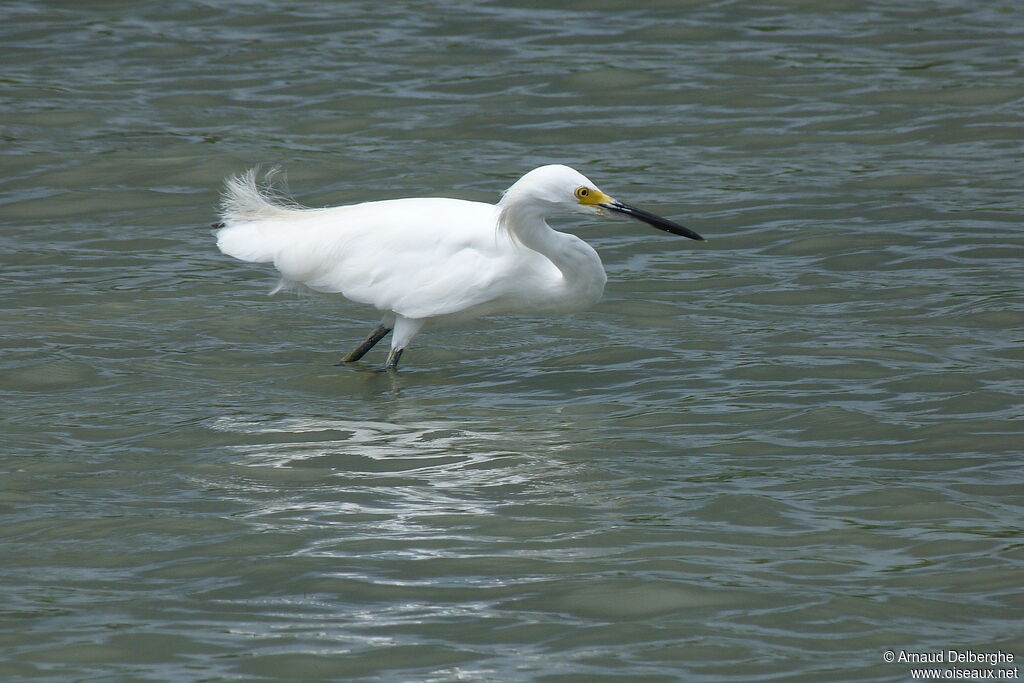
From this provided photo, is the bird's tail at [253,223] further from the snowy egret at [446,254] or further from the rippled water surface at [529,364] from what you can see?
the rippled water surface at [529,364]

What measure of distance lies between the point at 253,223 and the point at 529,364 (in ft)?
5.89

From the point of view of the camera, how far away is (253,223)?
838cm

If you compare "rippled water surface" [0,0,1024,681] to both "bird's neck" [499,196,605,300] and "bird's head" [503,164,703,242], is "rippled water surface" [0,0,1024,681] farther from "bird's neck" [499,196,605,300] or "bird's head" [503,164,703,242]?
"bird's head" [503,164,703,242]

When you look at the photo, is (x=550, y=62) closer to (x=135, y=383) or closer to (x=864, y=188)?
(x=864, y=188)

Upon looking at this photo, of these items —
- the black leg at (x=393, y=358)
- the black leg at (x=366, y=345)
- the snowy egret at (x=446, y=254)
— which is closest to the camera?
the snowy egret at (x=446, y=254)

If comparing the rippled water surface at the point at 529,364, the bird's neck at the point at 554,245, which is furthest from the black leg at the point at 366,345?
the bird's neck at the point at 554,245

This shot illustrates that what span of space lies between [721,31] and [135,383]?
26.7 feet

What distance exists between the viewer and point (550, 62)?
1350 centimetres

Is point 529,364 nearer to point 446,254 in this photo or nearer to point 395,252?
point 446,254

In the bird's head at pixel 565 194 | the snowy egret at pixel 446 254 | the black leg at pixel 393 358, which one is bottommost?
→ the black leg at pixel 393 358

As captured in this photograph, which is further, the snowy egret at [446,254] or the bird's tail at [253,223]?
the bird's tail at [253,223]

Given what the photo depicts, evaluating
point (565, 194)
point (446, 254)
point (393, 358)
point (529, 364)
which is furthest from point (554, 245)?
point (393, 358)

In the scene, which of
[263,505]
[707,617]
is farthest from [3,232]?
[707,617]

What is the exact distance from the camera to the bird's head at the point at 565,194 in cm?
729
